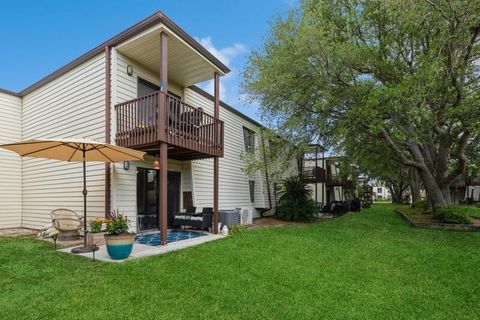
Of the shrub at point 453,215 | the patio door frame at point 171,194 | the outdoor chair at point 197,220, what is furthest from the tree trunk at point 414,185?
the outdoor chair at point 197,220

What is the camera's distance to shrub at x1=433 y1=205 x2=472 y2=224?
37.6 ft

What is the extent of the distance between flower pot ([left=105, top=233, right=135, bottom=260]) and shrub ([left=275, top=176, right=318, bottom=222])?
1061 centimetres

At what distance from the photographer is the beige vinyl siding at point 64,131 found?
890cm

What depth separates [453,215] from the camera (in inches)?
459

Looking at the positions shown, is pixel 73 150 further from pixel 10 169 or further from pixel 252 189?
pixel 252 189

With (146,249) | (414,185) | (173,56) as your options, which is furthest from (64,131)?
(414,185)

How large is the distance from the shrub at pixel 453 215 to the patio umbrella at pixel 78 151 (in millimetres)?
11436

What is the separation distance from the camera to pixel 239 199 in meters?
15.1

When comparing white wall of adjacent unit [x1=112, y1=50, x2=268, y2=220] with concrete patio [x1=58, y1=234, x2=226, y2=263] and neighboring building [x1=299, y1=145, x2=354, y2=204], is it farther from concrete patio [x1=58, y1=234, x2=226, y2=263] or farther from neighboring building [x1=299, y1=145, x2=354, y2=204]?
neighboring building [x1=299, y1=145, x2=354, y2=204]

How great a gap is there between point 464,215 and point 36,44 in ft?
64.2

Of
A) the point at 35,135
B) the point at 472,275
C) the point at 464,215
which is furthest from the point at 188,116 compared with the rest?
the point at 464,215

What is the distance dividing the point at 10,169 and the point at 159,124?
749 centimetres

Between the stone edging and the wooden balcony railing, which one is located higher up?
the wooden balcony railing

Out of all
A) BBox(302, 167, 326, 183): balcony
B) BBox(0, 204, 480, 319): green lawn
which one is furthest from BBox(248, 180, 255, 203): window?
BBox(0, 204, 480, 319): green lawn
